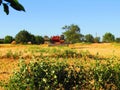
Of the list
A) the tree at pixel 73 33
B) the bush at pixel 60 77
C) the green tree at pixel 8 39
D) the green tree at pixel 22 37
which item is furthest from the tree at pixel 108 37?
the bush at pixel 60 77

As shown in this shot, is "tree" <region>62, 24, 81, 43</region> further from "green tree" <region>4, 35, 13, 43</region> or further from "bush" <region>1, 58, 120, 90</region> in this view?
"bush" <region>1, 58, 120, 90</region>

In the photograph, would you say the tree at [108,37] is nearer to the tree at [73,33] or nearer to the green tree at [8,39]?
the tree at [73,33]

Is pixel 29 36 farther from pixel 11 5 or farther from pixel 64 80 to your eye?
pixel 11 5

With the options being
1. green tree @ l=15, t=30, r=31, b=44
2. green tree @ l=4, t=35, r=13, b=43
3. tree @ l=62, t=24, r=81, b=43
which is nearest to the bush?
green tree @ l=15, t=30, r=31, b=44

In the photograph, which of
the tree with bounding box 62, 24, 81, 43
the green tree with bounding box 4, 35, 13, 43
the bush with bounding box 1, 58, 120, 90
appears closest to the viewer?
the bush with bounding box 1, 58, 120, 90

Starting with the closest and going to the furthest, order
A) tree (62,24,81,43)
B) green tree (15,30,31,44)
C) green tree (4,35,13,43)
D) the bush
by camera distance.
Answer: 1. the bush
2. green tree (15,30,31,44)
3. green tree (4,35,13,43)
4. tree (62,24,81,43)

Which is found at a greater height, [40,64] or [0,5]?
[0,5]

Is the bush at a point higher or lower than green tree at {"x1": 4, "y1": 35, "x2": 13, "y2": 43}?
lower

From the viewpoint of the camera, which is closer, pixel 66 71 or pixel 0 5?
pixel 0 5

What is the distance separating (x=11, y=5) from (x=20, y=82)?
4440mm

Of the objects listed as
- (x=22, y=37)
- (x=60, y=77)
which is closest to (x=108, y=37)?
(x=22, y=37)

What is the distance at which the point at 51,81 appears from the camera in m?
6.12

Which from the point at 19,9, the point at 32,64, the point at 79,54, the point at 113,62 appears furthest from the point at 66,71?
the point at 79,54

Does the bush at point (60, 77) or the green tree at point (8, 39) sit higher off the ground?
the green tree at point (8, 39)
